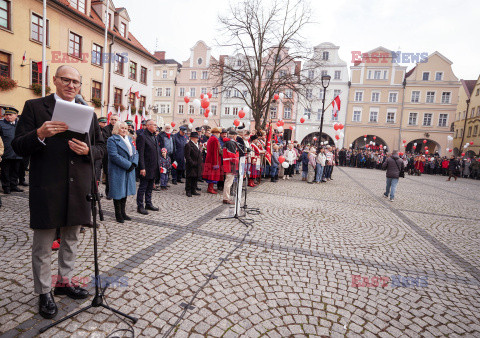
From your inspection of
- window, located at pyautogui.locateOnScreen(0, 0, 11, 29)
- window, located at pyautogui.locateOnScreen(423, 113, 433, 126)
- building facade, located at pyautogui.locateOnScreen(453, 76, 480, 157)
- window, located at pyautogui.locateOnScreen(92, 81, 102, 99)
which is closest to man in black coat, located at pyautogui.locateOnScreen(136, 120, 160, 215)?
window, located at pyautogui.locateOnScreen(0, 0, 11, 29)

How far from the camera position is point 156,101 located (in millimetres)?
46875

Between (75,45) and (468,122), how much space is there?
161ft

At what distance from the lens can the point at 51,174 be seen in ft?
7.48

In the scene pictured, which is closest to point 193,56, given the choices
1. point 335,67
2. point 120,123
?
point 335,67

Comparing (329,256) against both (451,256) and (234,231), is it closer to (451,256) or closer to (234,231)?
(234,231)

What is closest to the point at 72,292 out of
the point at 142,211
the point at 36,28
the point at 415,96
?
the point at 142,211

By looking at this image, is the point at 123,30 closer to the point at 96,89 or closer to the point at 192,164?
the point at 96,89

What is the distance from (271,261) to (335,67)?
134ft

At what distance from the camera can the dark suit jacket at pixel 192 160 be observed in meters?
7.88

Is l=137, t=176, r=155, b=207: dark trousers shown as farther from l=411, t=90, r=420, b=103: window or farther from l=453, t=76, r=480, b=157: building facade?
l=411, t=90, r=420, b=103: window

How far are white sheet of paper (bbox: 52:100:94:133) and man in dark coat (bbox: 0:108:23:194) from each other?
6195 millimetres

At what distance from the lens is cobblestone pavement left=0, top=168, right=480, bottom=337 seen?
2.48 m

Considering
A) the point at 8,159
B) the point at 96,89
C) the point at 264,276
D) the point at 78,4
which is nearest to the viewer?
the point at 264,276

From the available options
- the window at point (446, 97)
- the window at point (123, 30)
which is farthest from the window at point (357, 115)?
the window at point (123, 30)
